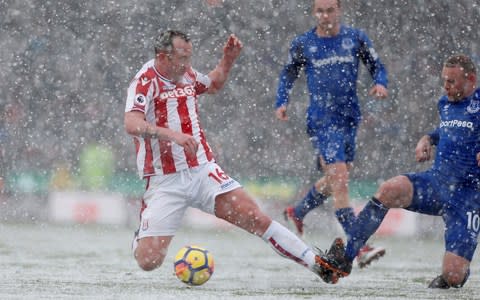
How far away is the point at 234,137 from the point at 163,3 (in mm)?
2772

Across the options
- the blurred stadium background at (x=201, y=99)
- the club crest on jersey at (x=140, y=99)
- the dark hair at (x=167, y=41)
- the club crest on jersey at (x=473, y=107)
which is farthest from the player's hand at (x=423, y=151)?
the blurred stadium background at (x=201, y=99)

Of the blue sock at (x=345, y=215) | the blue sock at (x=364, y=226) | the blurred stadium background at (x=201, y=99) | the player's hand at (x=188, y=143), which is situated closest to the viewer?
the player's hand at (x=188, y=143)

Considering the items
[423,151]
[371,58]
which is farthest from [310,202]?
[423,151]

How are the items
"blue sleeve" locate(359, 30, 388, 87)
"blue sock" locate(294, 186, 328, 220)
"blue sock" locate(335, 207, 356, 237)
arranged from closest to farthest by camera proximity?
"blue sock" locate(335, 207, 356, 237) → "blue sleeve" locate(359, 30, 388, 87) → "blue sock" locate(294, 186, 328, 220)

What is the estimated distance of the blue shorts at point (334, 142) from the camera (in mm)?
8164

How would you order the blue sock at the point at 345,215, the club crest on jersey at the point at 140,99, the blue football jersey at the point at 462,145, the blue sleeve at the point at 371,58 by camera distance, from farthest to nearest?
the blue sleeve at the point at 371,58
the blue sock at the point at 345,215
the blue football jersey at the point at 462,145
the club crest on jersey at the point at 140,99

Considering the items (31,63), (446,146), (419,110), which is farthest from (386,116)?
(446,146)

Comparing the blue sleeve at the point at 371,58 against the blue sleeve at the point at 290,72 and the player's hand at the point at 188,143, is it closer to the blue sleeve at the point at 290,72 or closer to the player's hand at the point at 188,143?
the blue sleeve at the point at 290,72

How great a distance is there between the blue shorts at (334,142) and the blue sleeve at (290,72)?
365 mm

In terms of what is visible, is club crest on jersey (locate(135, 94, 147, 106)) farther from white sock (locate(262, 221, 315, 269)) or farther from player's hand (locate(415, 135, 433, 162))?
player's hand (locate(415, 135, 433, 162))

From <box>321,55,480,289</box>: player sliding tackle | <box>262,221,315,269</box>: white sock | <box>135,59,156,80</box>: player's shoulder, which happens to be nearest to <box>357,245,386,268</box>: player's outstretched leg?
<box>321,55,480,289</box>: player sliding tackle

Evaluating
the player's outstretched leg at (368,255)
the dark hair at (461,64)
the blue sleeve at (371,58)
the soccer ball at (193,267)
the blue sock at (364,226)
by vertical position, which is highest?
the blue sleeve at (371,58)

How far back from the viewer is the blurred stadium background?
15797 millimetres

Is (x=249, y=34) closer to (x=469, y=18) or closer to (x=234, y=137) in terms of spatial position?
(x=234, y=137)
